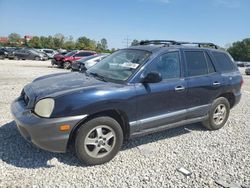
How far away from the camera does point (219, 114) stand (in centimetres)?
543

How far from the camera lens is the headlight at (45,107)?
3.27m

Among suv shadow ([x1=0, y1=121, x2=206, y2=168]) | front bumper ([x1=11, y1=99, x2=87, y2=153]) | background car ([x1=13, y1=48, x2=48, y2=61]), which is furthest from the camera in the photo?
background car ([x1=13, y1=48, x2=48, y2=61])

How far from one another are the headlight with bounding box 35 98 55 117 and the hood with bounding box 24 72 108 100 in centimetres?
10

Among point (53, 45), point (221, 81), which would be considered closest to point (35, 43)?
point (53, 45)

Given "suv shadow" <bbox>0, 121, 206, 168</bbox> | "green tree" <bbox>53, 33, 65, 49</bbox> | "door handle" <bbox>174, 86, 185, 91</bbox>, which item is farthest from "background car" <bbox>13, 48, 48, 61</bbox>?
"green tree" <bbox>53, 33, 65, 49</bbox>

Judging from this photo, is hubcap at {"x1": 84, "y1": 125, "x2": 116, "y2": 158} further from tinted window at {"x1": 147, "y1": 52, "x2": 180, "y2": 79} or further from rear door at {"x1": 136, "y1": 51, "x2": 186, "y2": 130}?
tinted window at {"x1": 147, "y1": 52, "x2": 180, "y2": 79}

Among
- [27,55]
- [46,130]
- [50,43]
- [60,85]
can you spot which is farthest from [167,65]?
[50,43]

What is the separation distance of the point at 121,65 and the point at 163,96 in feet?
2.92

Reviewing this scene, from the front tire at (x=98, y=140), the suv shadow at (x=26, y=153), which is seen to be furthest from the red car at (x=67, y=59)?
the front tire at (x=98, y=140)

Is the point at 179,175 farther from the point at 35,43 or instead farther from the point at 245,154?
the point at 35,43

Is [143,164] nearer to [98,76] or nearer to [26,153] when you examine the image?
[98,76]

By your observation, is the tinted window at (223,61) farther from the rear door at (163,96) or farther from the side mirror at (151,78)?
the side mirror at (151,78)

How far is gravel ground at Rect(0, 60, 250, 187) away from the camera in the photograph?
325 cm

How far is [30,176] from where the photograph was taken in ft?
10.7
